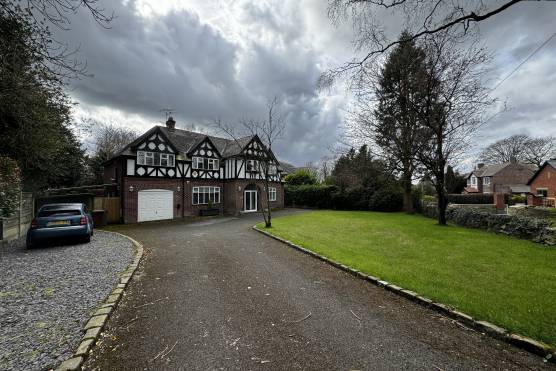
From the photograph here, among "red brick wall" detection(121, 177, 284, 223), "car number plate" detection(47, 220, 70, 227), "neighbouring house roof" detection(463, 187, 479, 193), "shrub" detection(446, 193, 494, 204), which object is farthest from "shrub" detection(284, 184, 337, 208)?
"neighbouring house roof" detection(463, 187, 479, 193)

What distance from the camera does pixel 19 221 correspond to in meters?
10.4

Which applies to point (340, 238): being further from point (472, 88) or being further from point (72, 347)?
point (472, 88)

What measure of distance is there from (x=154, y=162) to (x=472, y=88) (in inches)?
917

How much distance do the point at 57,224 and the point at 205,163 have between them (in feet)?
53.2

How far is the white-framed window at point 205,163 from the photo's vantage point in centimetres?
2377

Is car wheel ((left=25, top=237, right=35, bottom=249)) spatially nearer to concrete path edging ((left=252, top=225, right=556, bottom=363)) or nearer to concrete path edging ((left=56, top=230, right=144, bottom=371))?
concrete path edging ((left=56, top=230, right=144, bottom=371))

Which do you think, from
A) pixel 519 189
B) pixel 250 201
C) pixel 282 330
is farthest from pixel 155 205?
pixel 519 189

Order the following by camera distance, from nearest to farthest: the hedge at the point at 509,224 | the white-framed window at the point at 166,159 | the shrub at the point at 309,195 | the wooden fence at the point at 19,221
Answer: the wooden fence at the point at 19,221, the hedge at the point at 509,224, the white-framed window at the point at 166,159, the shrub at the point at 309,195

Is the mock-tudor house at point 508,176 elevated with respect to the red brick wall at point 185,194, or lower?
elevated

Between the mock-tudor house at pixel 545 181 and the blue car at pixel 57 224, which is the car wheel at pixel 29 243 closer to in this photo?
the blue car at pixel 57 224

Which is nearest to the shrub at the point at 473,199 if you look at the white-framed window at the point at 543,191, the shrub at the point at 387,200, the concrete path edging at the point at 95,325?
the white-framed window at the point at 543,191

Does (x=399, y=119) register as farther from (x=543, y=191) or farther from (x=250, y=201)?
(x=543, y=191)

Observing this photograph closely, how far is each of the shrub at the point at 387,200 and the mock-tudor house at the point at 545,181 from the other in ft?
62.3

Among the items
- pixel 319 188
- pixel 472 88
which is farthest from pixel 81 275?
pixel 319 188
